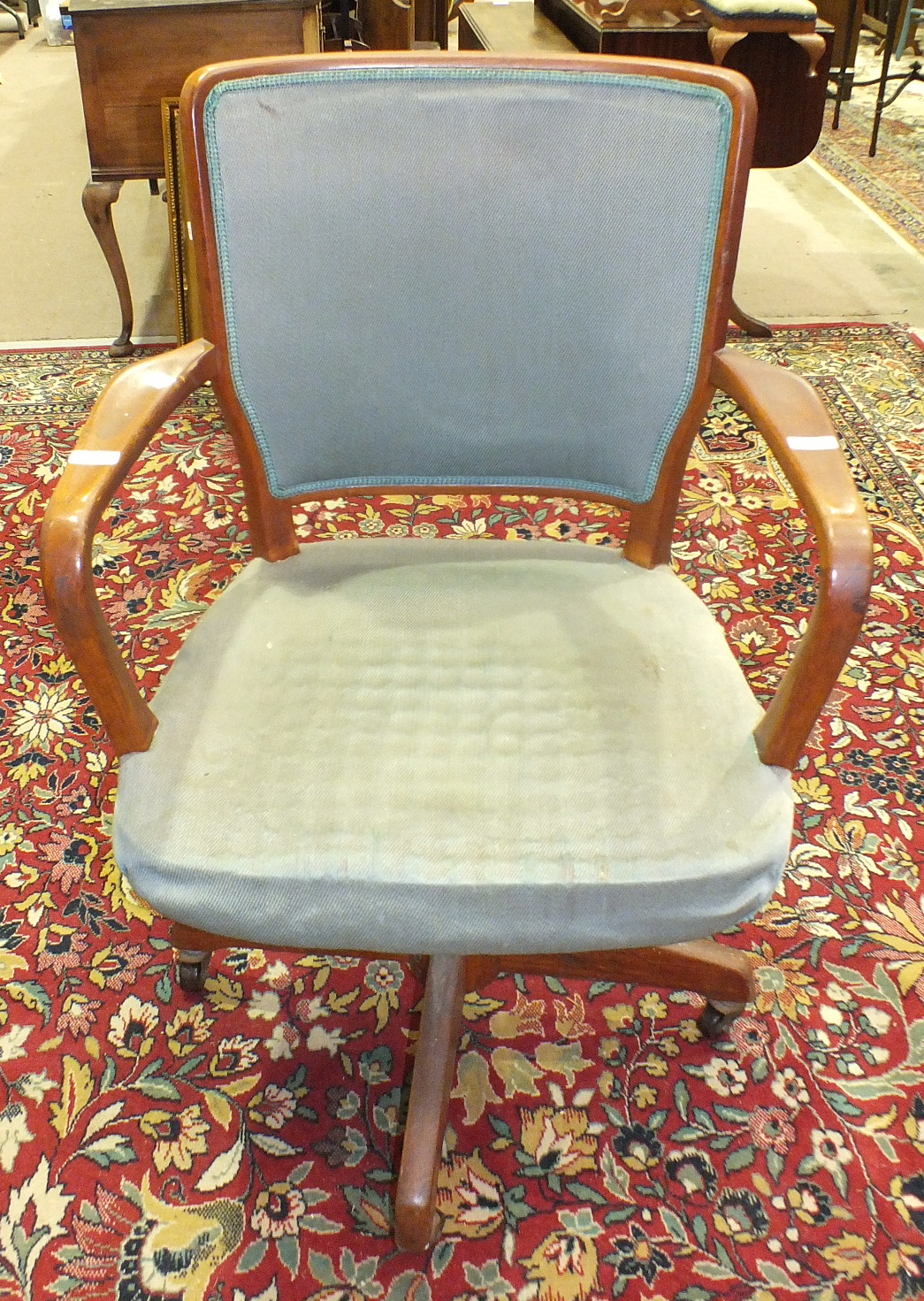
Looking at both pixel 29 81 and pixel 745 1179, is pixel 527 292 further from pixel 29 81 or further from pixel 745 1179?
pixel 29 81

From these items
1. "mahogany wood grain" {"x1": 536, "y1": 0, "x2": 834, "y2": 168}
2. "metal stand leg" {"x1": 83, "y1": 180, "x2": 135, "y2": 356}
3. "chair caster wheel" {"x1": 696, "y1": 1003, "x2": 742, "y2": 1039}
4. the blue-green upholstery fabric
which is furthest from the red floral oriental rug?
"mahogany wood grain" {"x1": 536, "y1": 0, "x2": 834, "y2": 168}

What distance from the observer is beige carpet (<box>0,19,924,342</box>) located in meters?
2.98

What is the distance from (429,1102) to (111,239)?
2.28m

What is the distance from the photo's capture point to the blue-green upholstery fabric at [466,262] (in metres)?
1.00

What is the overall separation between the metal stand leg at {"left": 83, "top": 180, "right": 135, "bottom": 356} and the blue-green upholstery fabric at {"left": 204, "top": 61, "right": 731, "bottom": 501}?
1.72 metres

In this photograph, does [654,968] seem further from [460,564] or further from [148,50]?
[148,50]

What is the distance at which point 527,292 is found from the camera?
1.06 metres

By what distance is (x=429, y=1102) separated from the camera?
3.61 ft

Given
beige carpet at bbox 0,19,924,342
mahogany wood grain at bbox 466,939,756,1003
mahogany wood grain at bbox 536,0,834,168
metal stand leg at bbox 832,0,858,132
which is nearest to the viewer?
mahogany wood grain at bbox 466,939,756,1003

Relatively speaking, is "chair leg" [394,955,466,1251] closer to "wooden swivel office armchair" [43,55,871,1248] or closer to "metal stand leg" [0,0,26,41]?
"wooden swivel office armchair" [43,55,871,1248]

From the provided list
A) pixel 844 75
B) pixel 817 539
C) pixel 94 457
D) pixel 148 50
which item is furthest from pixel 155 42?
pixel 844 75

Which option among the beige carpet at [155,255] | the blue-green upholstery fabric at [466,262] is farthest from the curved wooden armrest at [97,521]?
the beige carpet at [155,255]

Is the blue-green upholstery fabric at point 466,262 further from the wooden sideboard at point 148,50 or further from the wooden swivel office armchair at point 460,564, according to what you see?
the wooden sideboard at point 148,50

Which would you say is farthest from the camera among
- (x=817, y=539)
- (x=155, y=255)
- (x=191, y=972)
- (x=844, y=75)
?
(x=844, y=75)
